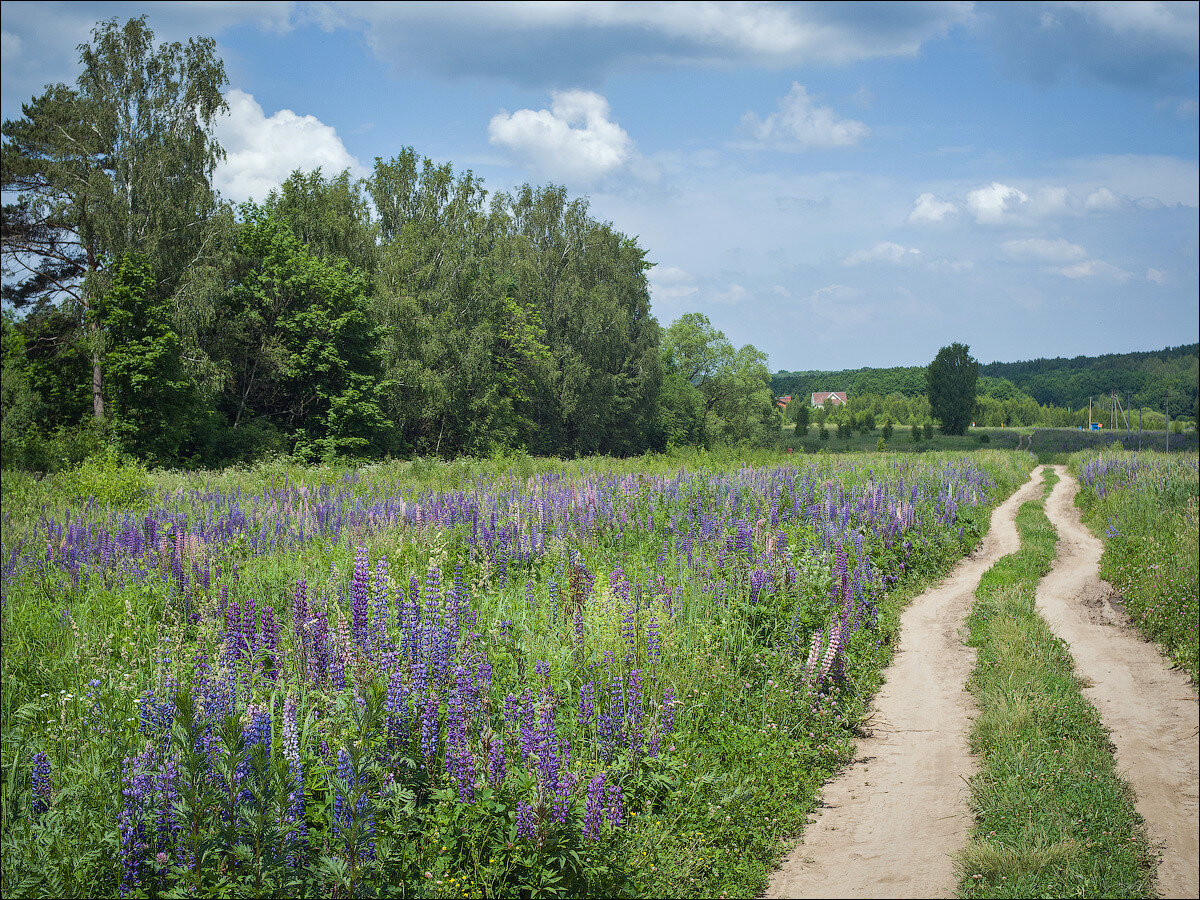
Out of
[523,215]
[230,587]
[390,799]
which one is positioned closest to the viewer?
[390,799]

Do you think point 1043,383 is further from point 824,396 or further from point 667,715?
point 667,715

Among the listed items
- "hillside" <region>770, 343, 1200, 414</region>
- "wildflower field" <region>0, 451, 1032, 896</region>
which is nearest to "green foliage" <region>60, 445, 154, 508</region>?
"wildflower field" <region>0, 451, 1032, 896</region>

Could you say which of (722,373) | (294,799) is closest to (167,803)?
(294,799)

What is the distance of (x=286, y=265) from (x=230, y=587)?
2906 centimetres

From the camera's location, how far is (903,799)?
5.33m

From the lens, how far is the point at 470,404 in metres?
40.0

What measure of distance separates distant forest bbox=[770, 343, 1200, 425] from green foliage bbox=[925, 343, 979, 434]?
13664mm

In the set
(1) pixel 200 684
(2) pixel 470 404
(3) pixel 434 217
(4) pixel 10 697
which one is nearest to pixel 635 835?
(1) pixel 200 684

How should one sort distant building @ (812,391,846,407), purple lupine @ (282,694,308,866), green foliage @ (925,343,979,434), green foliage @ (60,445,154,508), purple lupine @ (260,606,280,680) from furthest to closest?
distant building @ (812,391,846,407) → green foliage @ (925,343,979,434) → green foliage @ (60,445,154,508) → purple lupine @ (260,606,280,680) → purple lupine @ (282,694,308,866)

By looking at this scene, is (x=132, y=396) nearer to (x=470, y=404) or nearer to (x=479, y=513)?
(x=470, y=404)

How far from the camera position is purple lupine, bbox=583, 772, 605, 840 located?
4.05m

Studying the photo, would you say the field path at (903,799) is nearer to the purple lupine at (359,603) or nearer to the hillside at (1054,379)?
the purple lupine at (359,603)

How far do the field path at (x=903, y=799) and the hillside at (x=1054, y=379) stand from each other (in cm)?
7751

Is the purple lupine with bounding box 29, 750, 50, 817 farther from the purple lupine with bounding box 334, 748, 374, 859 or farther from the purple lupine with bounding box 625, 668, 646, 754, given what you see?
the purple lupine with bounding box 625, 668, 646, 754
